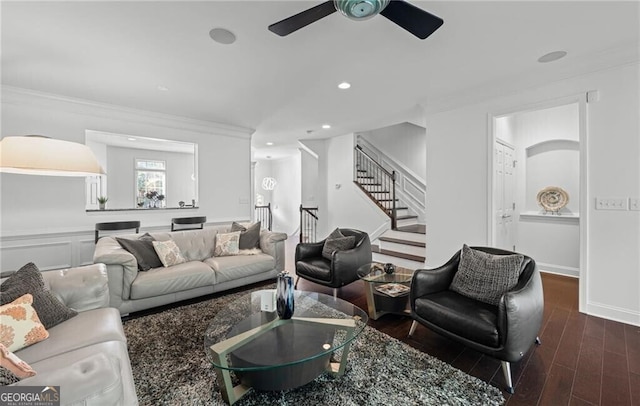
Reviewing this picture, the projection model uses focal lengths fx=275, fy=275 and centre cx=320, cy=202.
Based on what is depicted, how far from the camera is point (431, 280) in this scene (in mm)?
2439

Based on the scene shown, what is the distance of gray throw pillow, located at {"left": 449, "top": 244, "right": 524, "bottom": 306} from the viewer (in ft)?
7.11

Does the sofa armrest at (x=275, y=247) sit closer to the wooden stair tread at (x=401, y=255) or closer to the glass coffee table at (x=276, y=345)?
the glass coffee table at (x=276, y=345)

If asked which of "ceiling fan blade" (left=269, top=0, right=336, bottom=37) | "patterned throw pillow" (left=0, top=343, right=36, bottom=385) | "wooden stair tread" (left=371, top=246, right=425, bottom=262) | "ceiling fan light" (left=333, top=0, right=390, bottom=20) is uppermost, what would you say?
"ceiling fan blade" (left=269, top=0, right=336, bottom=37)

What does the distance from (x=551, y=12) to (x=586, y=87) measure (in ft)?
4.50

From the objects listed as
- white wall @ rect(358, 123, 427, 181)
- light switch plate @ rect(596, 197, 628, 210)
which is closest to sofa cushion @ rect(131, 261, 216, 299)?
light switch plate @ rect(596, 197, 628, 210)

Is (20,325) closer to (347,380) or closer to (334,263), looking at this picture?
(347,380)

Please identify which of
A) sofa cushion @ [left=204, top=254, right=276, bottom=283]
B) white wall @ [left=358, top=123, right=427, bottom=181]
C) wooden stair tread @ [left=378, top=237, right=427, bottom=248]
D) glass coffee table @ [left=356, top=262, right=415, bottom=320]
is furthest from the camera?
white wall @ [left=358, top=123, right=427, bottom=181]

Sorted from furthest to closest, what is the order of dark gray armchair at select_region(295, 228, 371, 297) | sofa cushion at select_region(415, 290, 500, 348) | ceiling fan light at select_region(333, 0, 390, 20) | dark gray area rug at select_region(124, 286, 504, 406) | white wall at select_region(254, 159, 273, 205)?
white wall at select_region(254, 159, 273, 205), dark gray armchair at select_region(295, 228, 371, 297), sofa cushion at select_region(415, 290, 500, 348), dark gray area rug at select_region(124, 286, 504, 406), ceiling fan light at select_region(333, 0, 390, 20)

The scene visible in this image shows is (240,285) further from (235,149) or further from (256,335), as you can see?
(235,149)

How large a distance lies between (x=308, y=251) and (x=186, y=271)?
5.10ft

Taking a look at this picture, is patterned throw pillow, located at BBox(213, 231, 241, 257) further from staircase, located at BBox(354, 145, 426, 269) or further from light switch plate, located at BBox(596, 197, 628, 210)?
light switch plate, located at BBox(596, 197, 628, 210)

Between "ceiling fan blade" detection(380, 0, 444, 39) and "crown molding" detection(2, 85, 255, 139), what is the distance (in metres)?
4.36

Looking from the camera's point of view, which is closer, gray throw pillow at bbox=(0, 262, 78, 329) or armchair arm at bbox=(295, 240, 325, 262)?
gray throw pillow at bbox=(0, 262, 78, 329)

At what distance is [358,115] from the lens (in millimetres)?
4887
